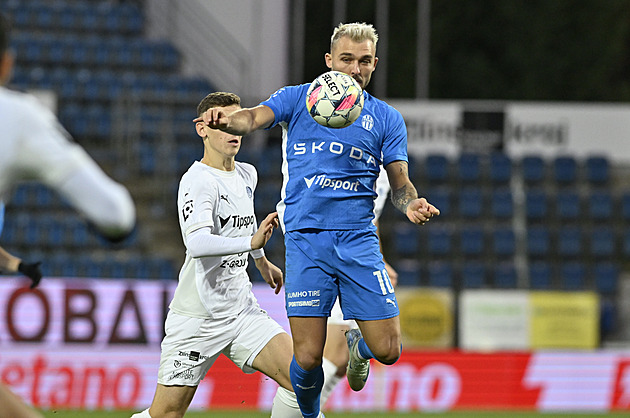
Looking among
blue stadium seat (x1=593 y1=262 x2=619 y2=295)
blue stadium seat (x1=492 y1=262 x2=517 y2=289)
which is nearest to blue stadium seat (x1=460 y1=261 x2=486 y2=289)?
blue stadium seat (x1=492 y1=262 x2=517 y2=289)

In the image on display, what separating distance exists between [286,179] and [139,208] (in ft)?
30.6

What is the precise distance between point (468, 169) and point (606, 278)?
274 centimetres

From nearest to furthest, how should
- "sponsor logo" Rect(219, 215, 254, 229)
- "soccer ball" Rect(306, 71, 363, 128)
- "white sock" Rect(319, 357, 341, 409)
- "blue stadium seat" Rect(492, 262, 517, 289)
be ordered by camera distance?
1. "soccer ball" Rect(306, 71, 363, 128)
2. "sponsor logo" Rect(219, 215, 254, 229)
3. "white sock" Rect(319, 357, 341, 409)
4. "blue stadium seat" Rect(492, 262, 517, 289)

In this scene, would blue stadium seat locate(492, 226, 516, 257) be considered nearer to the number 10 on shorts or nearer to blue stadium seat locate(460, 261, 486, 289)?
blue stadium seat locate(460, 261, 486, 289)

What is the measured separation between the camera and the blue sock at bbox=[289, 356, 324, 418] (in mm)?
4488

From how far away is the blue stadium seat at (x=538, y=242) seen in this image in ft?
45.9

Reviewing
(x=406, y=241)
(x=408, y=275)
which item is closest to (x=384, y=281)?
(x=408, y=275)

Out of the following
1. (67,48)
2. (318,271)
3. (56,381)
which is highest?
(67,48)

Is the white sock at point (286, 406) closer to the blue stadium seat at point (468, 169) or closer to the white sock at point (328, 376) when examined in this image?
the white sock at point (328, 376)

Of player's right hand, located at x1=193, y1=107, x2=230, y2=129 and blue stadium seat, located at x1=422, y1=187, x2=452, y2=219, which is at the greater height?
player's right hand, located at x1=193, y1=107, x2=230, y2=129

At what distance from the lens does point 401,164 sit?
15.1ft

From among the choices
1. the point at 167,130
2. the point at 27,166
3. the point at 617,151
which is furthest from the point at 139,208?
the point at 27,166

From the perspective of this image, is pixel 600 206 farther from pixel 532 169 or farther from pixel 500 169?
pixel 500 169

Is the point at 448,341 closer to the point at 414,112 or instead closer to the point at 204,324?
the point at 414,112
